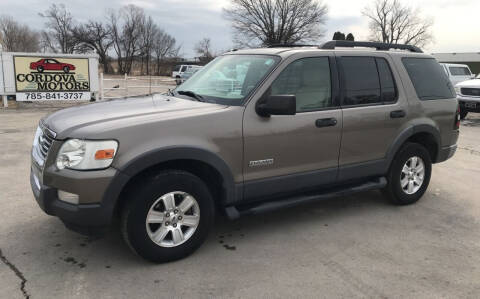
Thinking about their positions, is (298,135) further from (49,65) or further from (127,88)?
(127,88)

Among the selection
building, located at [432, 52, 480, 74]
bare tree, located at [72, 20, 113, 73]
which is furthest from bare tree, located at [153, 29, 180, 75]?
building, located at [432, 52, 480, 74]

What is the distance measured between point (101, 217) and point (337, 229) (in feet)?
7.96

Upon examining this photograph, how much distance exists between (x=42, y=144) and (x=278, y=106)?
202 cm

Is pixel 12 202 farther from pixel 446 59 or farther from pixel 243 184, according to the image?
pixel 446 59

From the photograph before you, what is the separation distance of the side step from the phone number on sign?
12323 millimetres

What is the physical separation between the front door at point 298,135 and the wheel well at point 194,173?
25 cm

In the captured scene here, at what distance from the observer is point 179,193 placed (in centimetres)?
341

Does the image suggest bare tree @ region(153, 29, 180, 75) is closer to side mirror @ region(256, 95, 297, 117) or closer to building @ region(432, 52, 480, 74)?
building @ region(432, 52, 480, 74)

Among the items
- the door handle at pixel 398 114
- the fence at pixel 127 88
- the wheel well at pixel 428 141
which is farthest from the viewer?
the fence at pixel 127 88

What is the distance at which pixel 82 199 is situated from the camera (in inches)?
120

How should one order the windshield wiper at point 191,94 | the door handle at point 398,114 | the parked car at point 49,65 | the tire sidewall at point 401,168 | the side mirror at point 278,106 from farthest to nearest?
the parked car at point 49,65 < the tire sidewall at point 401,168 < the door handle at point 398,114 < the windshield wiper at point 191,94 < the side mirror at point 278,106

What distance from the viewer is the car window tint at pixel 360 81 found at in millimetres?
4348

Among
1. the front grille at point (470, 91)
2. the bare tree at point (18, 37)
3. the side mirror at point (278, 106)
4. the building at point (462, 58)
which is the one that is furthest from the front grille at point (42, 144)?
the bare tree at point (18, 37)

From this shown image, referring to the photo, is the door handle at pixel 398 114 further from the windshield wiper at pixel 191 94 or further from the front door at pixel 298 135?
the windshield wiper at pixel 191 94
